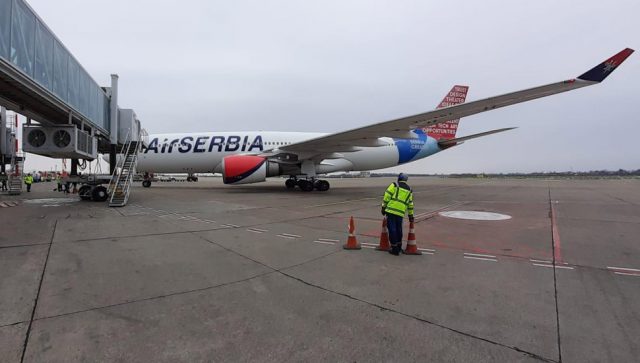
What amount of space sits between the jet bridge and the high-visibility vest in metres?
7.79

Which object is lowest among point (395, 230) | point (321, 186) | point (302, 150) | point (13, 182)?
point (395, 230)

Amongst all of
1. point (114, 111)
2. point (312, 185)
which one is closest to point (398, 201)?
point (114, 111)

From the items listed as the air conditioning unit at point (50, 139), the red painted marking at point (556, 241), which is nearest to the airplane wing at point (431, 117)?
the red painted marking at point (556, 241)

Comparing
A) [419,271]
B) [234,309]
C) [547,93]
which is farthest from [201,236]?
[547,93]

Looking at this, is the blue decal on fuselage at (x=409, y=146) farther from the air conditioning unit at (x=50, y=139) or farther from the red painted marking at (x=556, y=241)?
the air conditioning unit at (x=50, y=139)

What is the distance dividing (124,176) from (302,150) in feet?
28.0

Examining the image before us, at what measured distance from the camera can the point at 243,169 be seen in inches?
670

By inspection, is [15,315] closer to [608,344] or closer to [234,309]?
[234,309]

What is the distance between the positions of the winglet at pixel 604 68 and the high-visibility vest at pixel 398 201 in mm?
8177

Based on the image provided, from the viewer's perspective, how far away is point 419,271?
420 centimetres

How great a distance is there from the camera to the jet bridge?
6.61 m

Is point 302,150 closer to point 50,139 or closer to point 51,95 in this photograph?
point 50,139

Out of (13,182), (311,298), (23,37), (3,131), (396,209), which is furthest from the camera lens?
(13,182)

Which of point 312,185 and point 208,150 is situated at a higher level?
point 208,150
